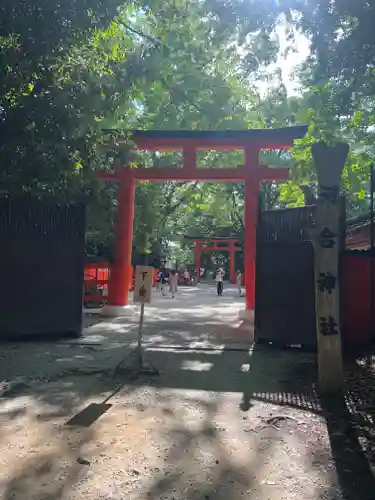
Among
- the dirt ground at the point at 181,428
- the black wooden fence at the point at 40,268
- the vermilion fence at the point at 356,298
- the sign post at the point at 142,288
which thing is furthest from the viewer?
the black wooden fence at the point at 40,268

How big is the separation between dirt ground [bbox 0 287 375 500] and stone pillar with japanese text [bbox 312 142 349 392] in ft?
1.25

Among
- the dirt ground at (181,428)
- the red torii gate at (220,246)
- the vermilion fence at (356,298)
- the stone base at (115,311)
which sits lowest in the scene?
the dirt ground at (181,428)

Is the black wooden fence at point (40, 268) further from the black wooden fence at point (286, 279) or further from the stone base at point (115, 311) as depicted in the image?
the stone base at point (115, 311)

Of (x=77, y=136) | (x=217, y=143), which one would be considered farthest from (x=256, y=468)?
(x=217, y=143)

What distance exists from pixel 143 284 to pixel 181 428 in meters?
2.81

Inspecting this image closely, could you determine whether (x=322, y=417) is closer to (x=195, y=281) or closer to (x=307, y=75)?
(x=307, y=75)

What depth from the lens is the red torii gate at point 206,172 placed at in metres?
13.0

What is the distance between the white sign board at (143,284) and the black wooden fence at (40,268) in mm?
2790

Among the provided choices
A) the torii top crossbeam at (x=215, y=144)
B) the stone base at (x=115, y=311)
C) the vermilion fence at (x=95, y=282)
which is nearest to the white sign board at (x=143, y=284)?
the torii top crossbeam at (x=215, y=144)

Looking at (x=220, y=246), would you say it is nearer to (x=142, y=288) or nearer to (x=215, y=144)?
(x=215, y=144)

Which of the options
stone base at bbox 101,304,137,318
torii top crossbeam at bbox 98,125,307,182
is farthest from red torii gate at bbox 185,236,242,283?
stone base at bbox 101,304,137,318

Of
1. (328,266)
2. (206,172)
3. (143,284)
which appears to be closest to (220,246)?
(206,172)

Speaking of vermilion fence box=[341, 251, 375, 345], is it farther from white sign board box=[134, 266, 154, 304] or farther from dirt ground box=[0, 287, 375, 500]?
white sign board box=[134, 266, 154, 304]

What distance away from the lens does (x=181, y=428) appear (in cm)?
453
